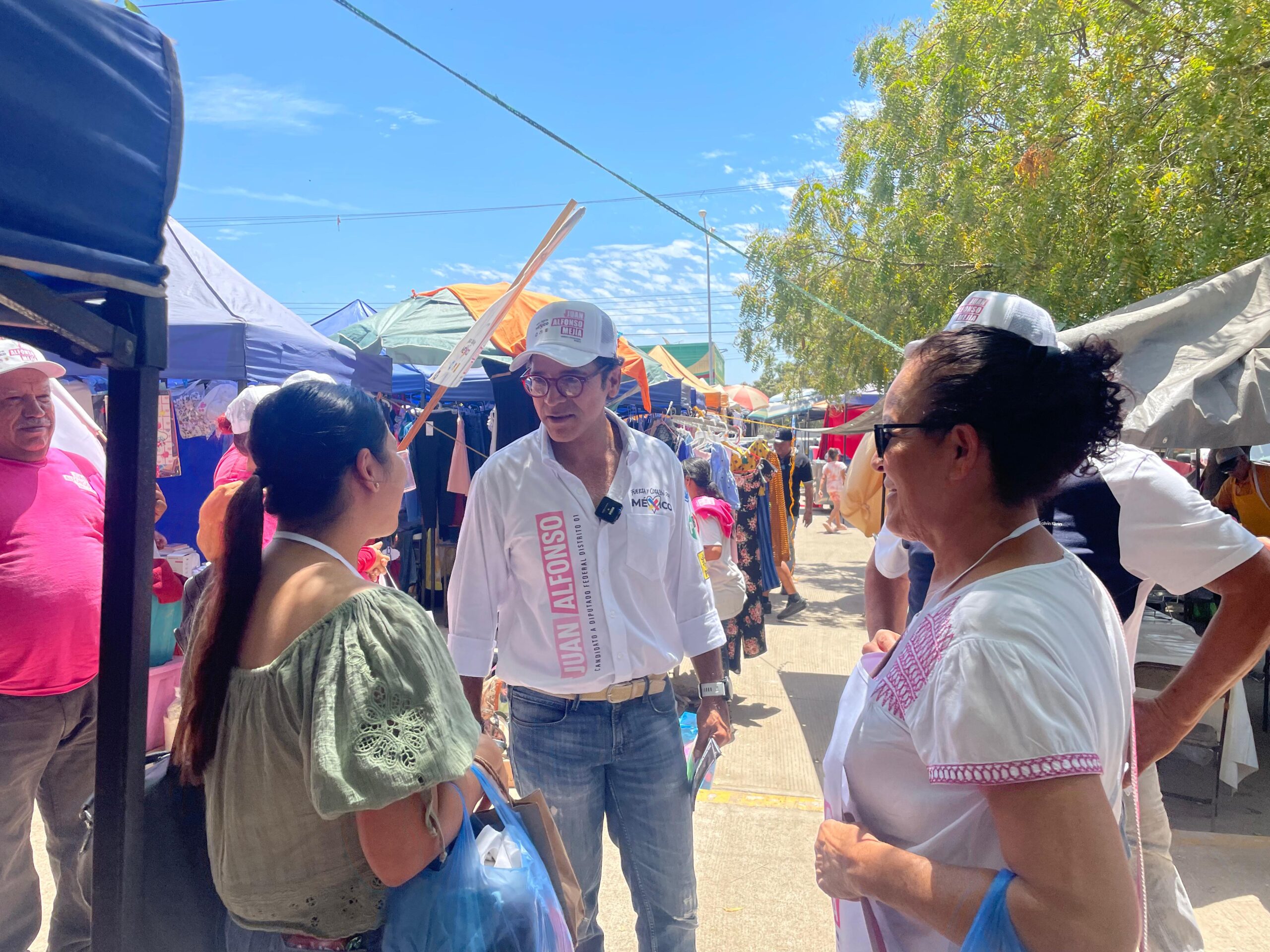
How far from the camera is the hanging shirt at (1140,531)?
204 cm

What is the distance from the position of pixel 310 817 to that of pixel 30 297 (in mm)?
911

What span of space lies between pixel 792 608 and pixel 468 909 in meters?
8.39

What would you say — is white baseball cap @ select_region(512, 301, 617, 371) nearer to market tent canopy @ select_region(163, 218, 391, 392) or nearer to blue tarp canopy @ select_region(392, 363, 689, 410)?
market tent canopy @ select_region(163, 218, 391, 392)

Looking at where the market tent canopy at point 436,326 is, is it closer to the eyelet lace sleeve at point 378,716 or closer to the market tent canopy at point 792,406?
the eyelet lace sleeve at point 378,716

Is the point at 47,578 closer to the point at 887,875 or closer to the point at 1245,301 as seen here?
the point at 887,875

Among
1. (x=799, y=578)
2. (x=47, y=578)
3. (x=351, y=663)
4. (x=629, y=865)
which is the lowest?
(x=799, y=578)

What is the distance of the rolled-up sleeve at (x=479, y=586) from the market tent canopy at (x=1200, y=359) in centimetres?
247

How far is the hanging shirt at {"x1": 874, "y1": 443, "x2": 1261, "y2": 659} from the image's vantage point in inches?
80.3

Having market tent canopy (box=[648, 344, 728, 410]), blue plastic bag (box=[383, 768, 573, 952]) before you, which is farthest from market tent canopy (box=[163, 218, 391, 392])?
market tent canopy (box=[648, 344, 728, 410])

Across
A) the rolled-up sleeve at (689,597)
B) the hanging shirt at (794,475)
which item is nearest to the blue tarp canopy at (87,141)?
the rolled-up sleeve at (689,597)

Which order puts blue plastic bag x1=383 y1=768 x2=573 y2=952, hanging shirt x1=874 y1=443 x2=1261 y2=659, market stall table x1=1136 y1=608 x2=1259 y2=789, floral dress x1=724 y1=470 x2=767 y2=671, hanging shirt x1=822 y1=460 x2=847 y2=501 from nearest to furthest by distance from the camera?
1. blue plastic bag x1=383 y1=768 x2=573 y2=952
2. hanging shirt x1=874 y1=443 x2=1261 y2=659
3. market stall table x1=1136 y1=608 x2=1259 y2=789
4. floral dress x1=724 y1=470 x2=767 y2=671
5. hanging shirt x1=822 y1=460 x2=847 y2=501

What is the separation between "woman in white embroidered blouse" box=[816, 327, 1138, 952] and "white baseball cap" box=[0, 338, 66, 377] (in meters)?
2.89

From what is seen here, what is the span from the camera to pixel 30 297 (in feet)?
3.33

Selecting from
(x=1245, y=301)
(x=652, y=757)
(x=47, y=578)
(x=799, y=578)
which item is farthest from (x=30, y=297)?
(x=799, y=578)
